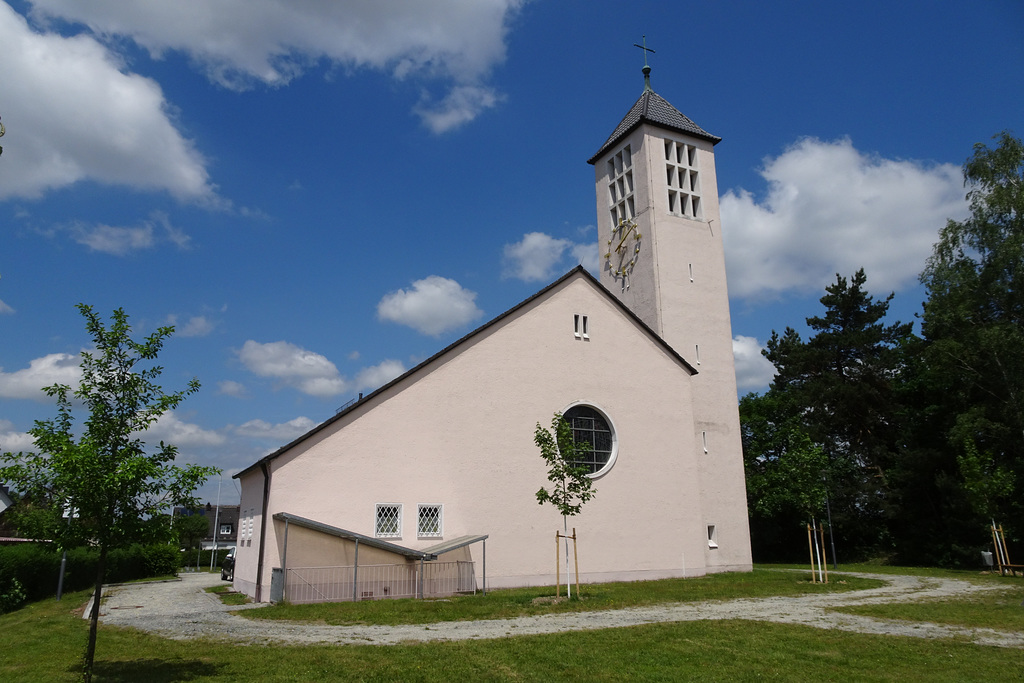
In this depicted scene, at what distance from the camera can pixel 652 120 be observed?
101ft

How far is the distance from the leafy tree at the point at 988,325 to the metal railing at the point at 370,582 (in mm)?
22093

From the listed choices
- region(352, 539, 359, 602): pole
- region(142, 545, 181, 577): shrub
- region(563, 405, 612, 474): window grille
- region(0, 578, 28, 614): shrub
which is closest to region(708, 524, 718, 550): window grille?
region(563, 405, 612, 474): window grille

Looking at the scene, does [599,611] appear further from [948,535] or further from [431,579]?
[948,535]

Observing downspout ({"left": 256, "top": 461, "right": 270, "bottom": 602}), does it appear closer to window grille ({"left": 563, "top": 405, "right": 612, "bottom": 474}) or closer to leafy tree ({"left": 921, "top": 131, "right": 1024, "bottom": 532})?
window grille ({"left": 563, "top": 405, "right": 612, "bottom": 474})

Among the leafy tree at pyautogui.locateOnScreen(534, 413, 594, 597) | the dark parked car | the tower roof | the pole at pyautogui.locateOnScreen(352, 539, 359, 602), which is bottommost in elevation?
the dark parked car

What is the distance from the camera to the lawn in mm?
8859

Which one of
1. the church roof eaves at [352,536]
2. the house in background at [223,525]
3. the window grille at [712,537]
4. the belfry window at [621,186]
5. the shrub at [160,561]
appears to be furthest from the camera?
the house in background at [223,525]

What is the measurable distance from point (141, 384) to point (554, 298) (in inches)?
661

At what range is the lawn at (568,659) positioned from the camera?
886 centimetres

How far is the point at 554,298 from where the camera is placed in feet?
81.2

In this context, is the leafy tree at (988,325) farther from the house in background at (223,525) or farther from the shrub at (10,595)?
the house in background at (223,525)

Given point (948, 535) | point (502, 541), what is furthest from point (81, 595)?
point (948, 535)

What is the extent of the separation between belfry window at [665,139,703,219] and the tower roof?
Answer: 78cm

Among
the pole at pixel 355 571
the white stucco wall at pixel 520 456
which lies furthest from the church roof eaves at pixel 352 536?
the white stucco wall at pixel 520 456
